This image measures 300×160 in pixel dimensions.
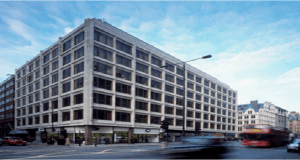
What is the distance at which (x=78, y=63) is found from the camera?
4475 centimetres

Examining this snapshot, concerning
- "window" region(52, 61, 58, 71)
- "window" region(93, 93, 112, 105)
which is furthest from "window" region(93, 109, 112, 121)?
"window" region(52, 61, 58, 71)

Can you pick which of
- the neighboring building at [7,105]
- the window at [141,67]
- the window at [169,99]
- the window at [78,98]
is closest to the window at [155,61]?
the window at [141,67]

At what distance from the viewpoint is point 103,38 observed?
149 feet

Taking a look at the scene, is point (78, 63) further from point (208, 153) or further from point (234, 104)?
point (234, 104)

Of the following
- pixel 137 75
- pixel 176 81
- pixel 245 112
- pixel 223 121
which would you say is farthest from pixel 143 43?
pixel 245 112

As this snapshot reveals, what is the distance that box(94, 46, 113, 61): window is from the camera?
4381cm

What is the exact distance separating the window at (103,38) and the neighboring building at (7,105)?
45749mm

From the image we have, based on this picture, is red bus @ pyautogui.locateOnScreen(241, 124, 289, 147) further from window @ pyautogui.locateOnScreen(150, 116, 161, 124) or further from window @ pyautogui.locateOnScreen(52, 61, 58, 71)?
window @ pyautogui.locateOnScreen(52, 61, 58, 71)

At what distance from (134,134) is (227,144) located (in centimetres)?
3479

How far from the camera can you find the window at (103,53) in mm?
43812

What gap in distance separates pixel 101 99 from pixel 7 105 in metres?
52.1

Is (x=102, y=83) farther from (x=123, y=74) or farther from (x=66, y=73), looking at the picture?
(x=66, y=73)

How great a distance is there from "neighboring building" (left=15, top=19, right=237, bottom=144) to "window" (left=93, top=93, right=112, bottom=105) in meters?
0.16

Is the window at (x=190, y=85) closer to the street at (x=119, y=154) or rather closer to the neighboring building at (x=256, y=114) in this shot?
the street at (x=119, y=154)
